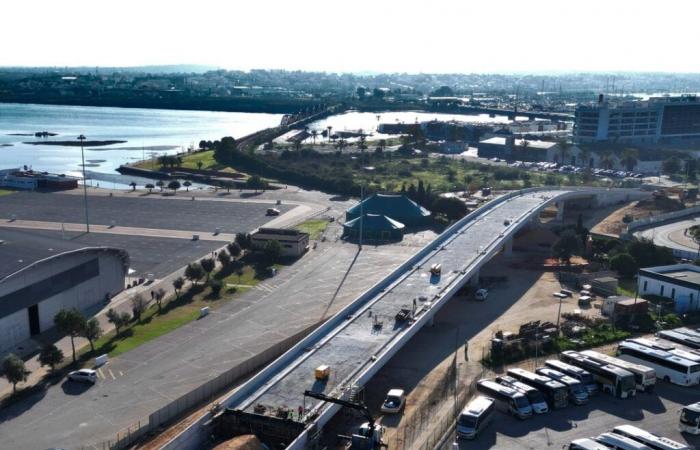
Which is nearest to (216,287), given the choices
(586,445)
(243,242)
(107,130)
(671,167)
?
(243,242)

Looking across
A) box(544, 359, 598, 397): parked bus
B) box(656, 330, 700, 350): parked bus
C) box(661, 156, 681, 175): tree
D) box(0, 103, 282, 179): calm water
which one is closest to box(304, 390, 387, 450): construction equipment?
box(544, 359, 598, 397): parked bus

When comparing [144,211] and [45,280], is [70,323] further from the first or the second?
[144,211]

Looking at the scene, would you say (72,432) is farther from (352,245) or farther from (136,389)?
(352,245)

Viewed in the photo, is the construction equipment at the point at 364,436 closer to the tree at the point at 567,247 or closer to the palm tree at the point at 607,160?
the tree at the point at 567,247

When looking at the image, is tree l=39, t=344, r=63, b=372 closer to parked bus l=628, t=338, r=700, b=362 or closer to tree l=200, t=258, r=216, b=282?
tree l=200, t=258, r=216, b=282

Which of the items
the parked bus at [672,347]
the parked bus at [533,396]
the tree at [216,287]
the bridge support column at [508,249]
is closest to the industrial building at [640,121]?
the bridge support column at [508,249]

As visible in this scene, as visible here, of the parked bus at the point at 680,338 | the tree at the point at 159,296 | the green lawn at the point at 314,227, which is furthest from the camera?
the green lawn at the point at 314,227
